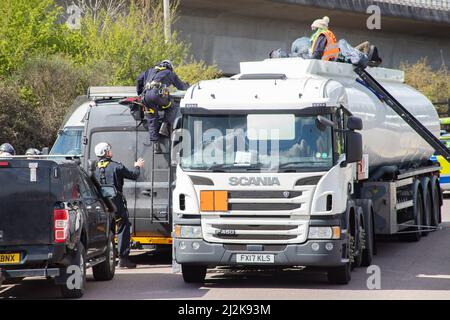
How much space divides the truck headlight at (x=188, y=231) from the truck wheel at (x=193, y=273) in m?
0.54

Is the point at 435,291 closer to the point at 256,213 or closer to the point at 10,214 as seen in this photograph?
the point at 256,213

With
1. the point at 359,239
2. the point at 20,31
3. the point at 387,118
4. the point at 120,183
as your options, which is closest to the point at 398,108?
the point at 387,118

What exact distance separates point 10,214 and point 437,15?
131ft

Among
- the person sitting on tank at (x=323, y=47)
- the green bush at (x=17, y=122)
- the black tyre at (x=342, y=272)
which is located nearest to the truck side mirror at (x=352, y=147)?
the black tyre at (x=342, y=272)

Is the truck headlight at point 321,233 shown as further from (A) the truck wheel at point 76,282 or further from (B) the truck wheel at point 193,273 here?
(A) the truck wheel at point 76,282

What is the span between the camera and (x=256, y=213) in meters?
14.8

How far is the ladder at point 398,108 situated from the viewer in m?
19.5

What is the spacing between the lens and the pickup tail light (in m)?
13.6

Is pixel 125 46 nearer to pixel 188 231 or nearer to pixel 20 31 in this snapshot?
pixel 20 31

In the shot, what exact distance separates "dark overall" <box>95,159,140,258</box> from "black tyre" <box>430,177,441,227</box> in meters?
8.69

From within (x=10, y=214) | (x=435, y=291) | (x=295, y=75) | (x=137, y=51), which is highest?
(x=137, y=51)

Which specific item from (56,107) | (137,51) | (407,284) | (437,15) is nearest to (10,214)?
(407,284)

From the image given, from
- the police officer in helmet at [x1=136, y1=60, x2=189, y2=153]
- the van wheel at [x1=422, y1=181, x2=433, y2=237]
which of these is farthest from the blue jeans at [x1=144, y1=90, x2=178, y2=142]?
the van wheel at [x1=422, y1=181, x2=433, y2=237]

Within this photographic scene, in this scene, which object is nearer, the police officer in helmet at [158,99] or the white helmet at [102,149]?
the white helmet at [102,149]
